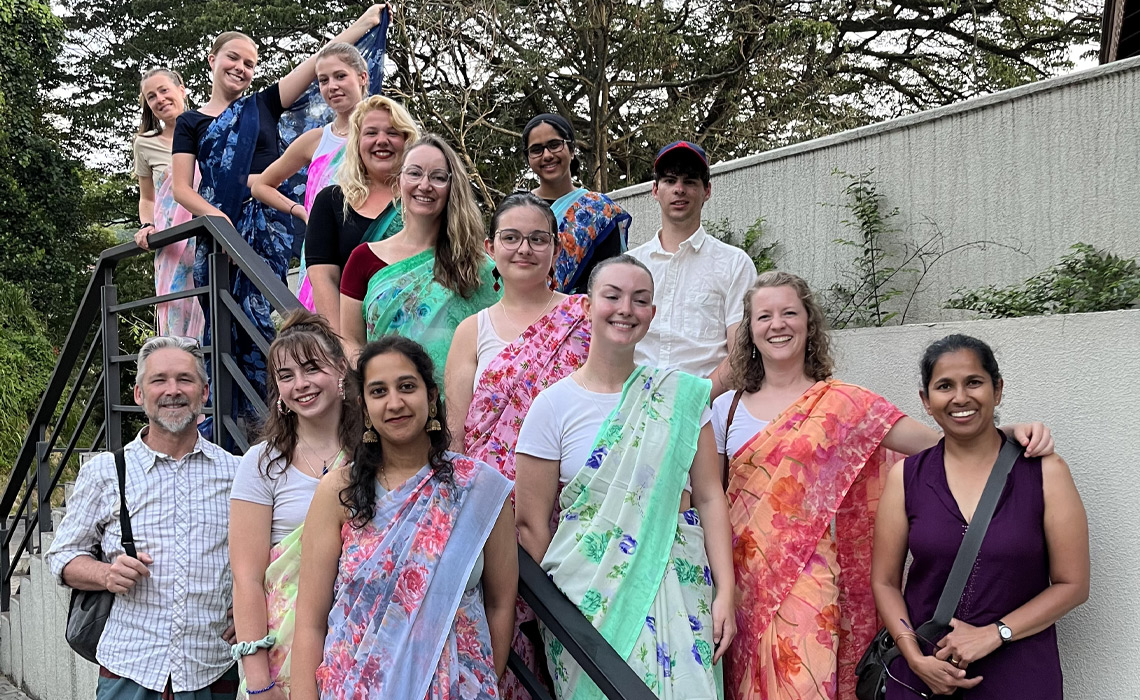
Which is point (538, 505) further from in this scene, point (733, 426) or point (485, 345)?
point (733, 426)

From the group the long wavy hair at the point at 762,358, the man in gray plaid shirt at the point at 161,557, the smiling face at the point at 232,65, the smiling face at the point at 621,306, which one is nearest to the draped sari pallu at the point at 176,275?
the smiling face at the point at 232,65

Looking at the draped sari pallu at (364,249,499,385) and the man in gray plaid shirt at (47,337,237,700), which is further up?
the draped sari pallu at (364,249,499,385)

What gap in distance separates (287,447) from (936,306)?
3519 mm

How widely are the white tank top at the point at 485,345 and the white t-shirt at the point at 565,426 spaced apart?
0.25 m

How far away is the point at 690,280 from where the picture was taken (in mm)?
3271

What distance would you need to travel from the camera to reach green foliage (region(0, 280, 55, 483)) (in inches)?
424

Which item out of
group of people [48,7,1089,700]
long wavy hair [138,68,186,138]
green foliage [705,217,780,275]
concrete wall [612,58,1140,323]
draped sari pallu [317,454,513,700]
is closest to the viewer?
draped sari pallu [317,454,513,700]

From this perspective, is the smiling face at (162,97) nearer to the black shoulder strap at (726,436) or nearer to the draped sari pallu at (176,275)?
the draped sari pallu at (176,275)

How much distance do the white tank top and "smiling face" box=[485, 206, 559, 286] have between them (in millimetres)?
138

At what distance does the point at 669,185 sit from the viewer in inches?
131

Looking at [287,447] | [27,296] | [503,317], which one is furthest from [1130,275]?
[27,296]

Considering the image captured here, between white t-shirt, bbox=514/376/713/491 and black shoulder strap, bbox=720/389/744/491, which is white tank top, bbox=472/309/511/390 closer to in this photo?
white t-shirt, bbox=514/376/713/491

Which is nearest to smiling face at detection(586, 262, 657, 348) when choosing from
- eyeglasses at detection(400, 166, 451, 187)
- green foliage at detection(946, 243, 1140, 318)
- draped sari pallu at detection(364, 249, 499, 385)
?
draped sari pallu at detection(364, 249, 499, 385)

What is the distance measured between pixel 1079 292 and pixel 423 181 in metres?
2.34
